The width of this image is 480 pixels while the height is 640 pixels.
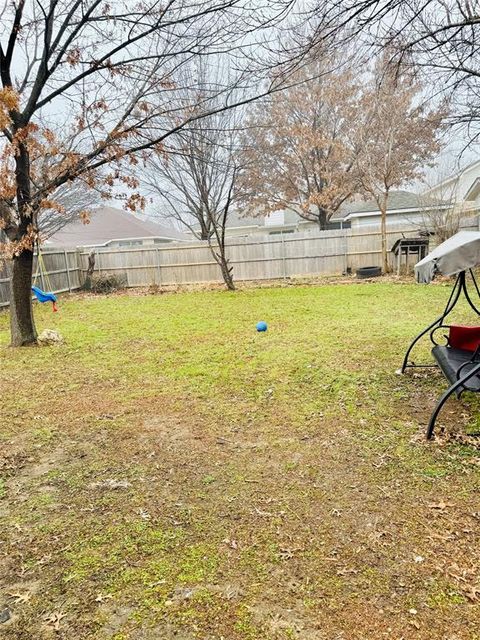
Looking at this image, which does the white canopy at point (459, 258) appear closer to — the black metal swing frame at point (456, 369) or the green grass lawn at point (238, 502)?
the black metal swing frame at point (456, 369)

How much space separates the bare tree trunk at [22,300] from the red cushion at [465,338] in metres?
5.53

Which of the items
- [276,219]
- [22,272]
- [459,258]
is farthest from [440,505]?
[276,219]

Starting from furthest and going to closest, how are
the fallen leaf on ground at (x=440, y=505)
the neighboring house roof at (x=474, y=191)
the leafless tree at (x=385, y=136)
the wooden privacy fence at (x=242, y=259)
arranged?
the neighboring house roof at (x=474, y=191) → the wooden privacy fence at (x=242, y=259) → the leafless tree at (x=385, y=136) → the fallen leaf on ground at (x=440, y=505)

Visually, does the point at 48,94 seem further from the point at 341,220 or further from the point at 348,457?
the point at 341,220

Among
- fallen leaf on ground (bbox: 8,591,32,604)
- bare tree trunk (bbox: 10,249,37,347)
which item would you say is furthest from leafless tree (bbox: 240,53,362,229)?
fallen leaf on ground (bbox: 8,591,32,604)

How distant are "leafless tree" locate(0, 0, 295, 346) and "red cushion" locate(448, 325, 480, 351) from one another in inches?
126

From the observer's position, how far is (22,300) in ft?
20.0

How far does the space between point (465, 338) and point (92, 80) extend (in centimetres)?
569

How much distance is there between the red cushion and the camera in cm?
386

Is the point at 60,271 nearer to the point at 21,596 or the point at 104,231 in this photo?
the point at 21,596

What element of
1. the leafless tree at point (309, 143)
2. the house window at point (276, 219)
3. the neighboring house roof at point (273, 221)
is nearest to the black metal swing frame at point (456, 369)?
the leafless tree at point (309, 143)

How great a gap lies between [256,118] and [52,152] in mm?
15035

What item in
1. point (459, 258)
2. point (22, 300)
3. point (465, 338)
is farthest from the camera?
point (22, 300)

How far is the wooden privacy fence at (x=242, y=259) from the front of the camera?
14.0 metres
